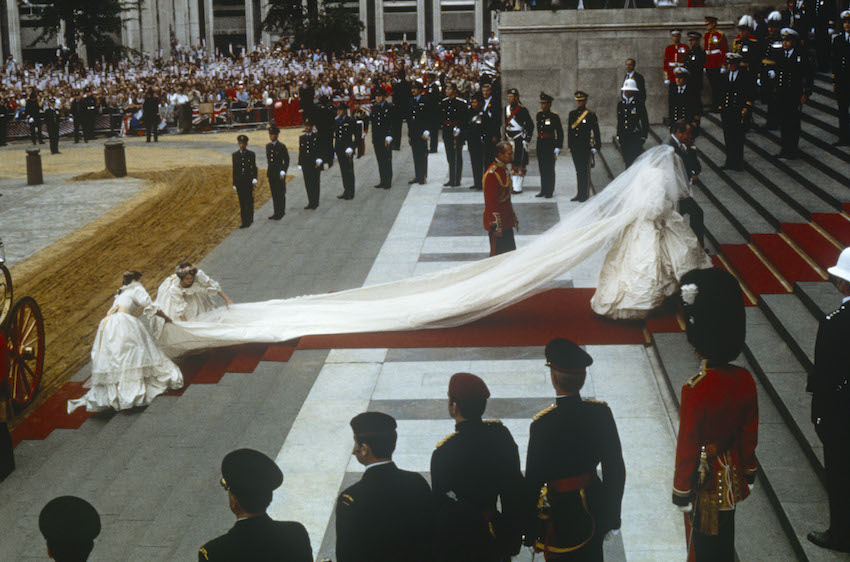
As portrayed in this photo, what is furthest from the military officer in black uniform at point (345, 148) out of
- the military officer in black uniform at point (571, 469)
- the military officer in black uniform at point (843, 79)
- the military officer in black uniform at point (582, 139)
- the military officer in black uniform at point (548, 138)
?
the military officer in black uniform at point (571, 469)

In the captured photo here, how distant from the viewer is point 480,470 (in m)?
4.82

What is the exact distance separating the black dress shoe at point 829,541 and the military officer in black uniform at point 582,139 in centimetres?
1278

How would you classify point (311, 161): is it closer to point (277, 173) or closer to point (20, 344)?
point (277, 173)

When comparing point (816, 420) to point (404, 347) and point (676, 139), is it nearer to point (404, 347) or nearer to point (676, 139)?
point (404, 347)

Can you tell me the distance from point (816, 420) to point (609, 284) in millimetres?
5292

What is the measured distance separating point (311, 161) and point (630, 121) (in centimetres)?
601

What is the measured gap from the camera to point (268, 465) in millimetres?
4211

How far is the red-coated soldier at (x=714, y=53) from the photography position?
67.9ft

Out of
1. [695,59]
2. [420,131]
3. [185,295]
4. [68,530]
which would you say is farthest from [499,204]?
[68,530]

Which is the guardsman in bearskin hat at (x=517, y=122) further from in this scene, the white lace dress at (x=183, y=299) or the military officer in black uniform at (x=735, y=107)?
the white lace dress at (x=183, y=299)

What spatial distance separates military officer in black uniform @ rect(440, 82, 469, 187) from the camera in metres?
20.3

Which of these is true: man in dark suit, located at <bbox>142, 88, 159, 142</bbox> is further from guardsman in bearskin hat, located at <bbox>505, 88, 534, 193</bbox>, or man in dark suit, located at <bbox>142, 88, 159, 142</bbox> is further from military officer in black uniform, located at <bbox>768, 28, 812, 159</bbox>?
military officer in black uniform, located at <bbox>768, 28, 812, 159</bbox>

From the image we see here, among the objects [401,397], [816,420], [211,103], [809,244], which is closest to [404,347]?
[401,397]

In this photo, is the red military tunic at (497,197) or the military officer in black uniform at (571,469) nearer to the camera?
the military officer in black uniform at (571,469)
